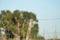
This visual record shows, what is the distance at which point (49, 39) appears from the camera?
11.9 m

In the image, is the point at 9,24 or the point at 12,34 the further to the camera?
the point at 9,24

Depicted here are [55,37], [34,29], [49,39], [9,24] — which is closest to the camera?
[55,37]

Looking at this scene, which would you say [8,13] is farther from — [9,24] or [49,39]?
[49,39]

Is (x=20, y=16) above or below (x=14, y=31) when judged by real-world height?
above

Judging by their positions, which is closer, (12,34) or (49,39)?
(49,39)

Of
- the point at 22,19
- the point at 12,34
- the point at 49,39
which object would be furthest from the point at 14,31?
the point at 49,39

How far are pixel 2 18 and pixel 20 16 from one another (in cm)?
211

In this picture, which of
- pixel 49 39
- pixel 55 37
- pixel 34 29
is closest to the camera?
pixel 55 37

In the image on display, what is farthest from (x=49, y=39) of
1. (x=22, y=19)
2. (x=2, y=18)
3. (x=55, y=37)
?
(x=2, y=18)

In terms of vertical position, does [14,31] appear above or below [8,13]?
below

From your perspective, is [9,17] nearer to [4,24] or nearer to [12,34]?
[4,24]

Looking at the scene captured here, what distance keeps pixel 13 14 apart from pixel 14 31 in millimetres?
2134

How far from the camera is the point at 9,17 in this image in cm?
1964

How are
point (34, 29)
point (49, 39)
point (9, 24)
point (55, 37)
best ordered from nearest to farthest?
point (55, 37)
point (49, 39)
point (34, 29)
point (9, 24)
